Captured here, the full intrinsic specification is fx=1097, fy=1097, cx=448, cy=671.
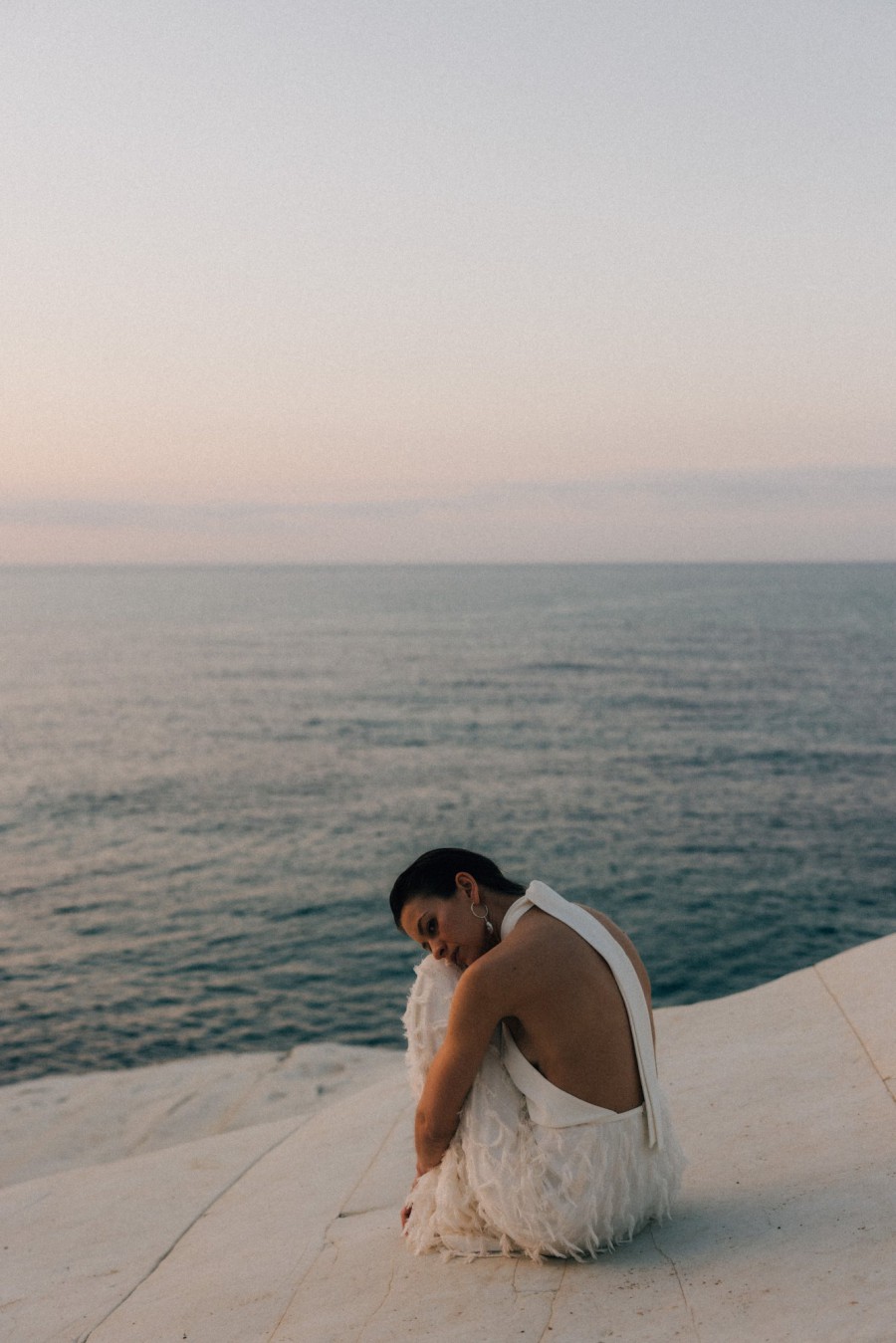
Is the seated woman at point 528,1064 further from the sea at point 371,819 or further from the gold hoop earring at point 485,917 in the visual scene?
the sea at point 371,819

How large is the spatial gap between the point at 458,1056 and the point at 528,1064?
9.9 inches

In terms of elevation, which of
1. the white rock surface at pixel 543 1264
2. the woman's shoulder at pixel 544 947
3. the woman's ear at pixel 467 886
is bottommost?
the white rock surface at pixel 543 1264

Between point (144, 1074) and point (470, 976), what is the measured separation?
31.7ft

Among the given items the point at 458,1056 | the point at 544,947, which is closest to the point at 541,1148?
the point at 458,1056

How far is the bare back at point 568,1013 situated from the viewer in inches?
144

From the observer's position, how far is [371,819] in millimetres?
32656

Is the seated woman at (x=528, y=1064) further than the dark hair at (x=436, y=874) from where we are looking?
No

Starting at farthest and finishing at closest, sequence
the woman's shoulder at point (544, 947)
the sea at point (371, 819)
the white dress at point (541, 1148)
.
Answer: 1. the sea at point (371, 819)
2. the white dress at point (541, 1148)
3. the woman's shoulder at point (544, 947)

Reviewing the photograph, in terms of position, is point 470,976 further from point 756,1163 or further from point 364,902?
point 364,902

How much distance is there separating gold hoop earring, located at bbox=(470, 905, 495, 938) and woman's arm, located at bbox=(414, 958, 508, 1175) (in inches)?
6.8

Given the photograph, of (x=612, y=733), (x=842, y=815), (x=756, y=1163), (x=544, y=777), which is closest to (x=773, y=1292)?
(x=756, y=1163)

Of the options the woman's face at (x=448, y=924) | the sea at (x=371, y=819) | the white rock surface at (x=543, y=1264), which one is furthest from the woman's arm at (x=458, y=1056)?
the sea at (x=371, y=819)

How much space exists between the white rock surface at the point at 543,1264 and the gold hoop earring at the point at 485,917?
1213 millimetres

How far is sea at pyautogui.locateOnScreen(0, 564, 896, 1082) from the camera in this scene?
1967cm
